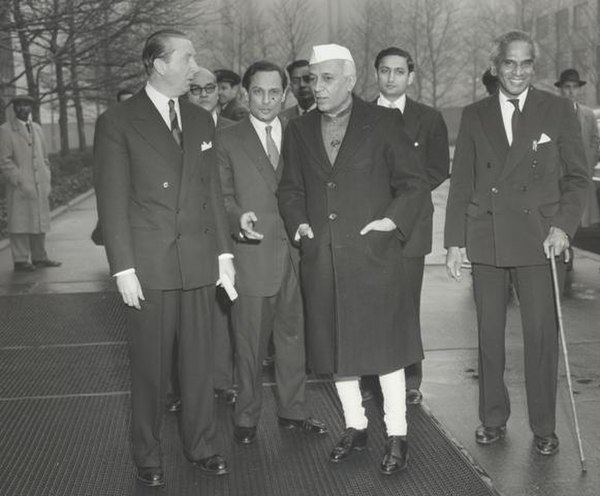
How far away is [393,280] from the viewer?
464 centimetres

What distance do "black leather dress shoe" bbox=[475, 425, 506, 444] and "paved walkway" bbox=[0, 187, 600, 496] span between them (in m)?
0.04

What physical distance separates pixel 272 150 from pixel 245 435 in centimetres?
154

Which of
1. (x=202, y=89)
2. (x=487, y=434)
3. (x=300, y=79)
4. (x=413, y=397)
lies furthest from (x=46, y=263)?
(x=487, y=434)

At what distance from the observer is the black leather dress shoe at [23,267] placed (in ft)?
37.2

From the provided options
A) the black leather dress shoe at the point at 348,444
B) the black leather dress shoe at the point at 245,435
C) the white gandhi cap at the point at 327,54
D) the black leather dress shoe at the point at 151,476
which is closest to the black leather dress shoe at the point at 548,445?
the black leather dress shoe at the point at 348,444

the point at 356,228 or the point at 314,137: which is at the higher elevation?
the point at 314,137

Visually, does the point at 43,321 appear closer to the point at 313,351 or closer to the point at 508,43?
the point at 313,351

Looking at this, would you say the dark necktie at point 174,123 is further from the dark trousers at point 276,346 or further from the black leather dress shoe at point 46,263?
the black leather dress shoe at point 46,263

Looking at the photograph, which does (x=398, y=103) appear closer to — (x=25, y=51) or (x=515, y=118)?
(x=515, y=118)

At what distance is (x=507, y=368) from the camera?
645cm

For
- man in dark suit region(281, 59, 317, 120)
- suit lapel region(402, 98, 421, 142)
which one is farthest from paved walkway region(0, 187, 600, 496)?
man in dark suit region(281, 59, 317, 120)

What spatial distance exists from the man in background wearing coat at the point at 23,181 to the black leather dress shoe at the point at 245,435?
685 cm

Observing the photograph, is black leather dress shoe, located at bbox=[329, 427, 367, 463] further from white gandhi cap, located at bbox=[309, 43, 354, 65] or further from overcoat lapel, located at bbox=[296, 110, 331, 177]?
white gandhi cap, located at bbox=[309, 43, 354, 65]

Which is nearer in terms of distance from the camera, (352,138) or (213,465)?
(352,138)
